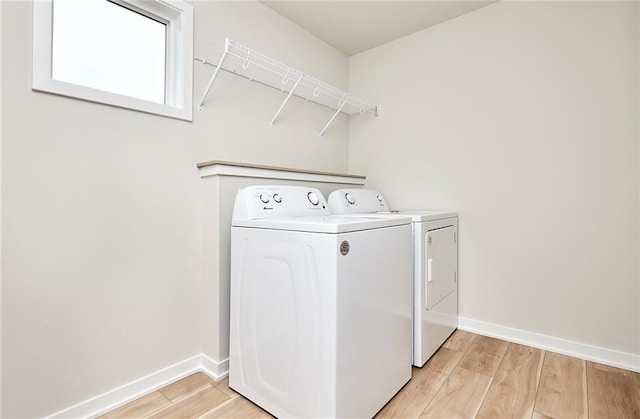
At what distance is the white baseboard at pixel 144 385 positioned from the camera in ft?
4.15

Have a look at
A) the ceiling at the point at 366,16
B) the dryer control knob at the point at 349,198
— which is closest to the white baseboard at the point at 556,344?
the dryer control knob at the point at 349,198

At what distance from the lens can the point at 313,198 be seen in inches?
70.8

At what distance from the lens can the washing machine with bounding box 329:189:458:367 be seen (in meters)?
1.62

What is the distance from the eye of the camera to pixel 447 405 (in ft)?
4.37

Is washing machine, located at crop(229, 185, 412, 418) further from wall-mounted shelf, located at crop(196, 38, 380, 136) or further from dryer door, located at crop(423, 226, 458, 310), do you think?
wall-mounted shelf, located at crop(196, 38, 380, 136)

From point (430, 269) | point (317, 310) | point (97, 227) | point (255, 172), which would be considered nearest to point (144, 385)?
point (97, 227)

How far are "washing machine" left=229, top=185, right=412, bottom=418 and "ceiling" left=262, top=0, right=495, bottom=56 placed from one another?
1341 mm

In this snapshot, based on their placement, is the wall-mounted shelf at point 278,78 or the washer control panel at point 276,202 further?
the wall-mounted shelf at point 278,78

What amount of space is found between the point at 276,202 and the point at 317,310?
64 centimetres

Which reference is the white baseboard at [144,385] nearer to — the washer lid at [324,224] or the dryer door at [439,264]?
the washer lid at [324,224]

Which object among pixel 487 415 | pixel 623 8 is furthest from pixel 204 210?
pixel 623 8

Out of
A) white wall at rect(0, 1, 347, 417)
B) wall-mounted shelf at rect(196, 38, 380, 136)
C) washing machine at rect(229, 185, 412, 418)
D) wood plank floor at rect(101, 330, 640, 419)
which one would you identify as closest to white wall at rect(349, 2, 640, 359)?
wood plank floor at rect(101, 330, 640, 419)

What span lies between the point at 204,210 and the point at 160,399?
884mm

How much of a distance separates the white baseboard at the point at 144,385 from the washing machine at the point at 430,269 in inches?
40.0
